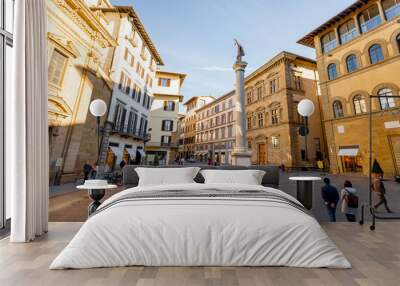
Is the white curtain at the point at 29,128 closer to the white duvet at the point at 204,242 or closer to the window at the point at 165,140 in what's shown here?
the white duvet at the point at 204,242

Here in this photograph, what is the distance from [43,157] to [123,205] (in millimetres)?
2050

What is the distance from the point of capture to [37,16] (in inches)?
122

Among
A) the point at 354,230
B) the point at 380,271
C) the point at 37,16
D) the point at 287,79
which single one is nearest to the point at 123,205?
the point at 380,271

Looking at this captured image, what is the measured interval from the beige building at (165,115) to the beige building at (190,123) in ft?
47.8

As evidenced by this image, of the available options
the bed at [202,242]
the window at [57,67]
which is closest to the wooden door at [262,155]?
the window at [57,67]

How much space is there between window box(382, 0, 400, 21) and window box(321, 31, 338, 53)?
311cm

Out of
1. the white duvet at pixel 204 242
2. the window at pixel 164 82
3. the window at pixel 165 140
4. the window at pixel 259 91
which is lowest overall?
the white duvet at pixel 204 242

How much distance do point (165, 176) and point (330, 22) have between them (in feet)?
61.6

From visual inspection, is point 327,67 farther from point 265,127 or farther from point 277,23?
point 277,23

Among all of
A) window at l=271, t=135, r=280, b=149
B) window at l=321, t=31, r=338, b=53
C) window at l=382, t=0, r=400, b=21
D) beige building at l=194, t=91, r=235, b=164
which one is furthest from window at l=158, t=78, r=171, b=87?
window at l=382, t=0, r=400, b=21

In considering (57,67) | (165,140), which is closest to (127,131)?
(57,67)

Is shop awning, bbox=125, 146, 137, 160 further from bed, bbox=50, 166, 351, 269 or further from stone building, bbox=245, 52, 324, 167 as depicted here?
bed, bbox=50, 166, 351, 269

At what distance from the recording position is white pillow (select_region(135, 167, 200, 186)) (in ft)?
12.2

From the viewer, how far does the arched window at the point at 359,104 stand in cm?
1253
